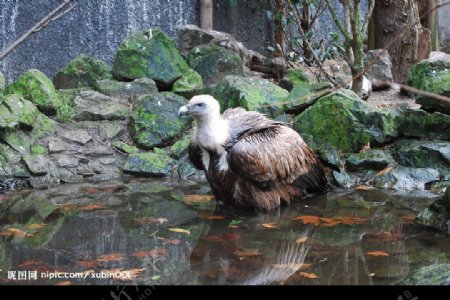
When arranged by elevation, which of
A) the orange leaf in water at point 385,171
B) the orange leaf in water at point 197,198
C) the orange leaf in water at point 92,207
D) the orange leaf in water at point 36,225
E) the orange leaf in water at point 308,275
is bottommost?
the orange leaf in water at point 308,275

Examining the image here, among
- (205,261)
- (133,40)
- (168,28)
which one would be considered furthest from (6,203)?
(168,28)

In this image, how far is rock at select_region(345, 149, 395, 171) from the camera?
786cm

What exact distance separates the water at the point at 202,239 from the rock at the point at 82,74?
260 centimetres

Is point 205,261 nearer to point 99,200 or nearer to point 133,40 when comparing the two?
point 99,200

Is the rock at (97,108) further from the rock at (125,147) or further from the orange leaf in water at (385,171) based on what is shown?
the orange leaf in water at (385,171)

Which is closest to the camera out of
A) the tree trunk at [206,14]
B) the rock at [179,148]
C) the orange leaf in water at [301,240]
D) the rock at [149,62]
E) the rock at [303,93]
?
the orange leaf in water at [301,240]

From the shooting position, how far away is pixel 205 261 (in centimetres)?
519

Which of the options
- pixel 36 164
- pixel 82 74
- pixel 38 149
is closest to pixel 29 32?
pixel 36 164

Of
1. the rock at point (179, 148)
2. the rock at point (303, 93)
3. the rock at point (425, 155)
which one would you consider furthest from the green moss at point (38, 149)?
the rock at point (425, 155)

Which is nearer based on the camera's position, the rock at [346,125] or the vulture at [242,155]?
the vulture at [242,155]

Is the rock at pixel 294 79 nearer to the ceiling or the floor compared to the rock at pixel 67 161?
nearer to the ceiling

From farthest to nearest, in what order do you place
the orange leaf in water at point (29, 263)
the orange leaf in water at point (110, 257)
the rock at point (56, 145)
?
the rock at point (56, 145) < the orange leaf in water at point (110, 257) < the orange leaf in water at point (29, 263)

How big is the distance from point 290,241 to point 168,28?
7.70 meters

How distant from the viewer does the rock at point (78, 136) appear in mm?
8484
